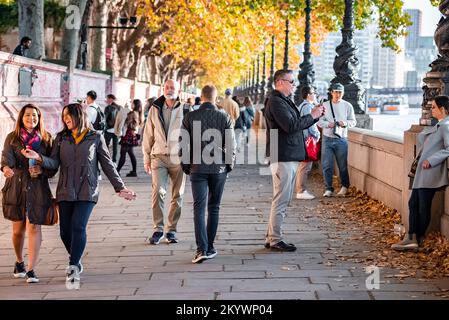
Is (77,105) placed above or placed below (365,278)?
above

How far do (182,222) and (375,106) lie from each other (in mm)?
119529

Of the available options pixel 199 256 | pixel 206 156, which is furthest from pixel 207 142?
pixel 199 256

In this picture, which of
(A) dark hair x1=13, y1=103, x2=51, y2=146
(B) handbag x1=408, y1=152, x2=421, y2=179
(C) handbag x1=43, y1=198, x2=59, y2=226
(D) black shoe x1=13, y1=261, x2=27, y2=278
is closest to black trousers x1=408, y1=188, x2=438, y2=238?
(B) handbag x1=408, y1=152, x2=421, y2=179

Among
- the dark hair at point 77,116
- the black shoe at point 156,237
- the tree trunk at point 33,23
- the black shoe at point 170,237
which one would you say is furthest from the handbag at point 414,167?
the tree trunk at point 33,23

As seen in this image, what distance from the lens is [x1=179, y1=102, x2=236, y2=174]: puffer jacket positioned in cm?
963

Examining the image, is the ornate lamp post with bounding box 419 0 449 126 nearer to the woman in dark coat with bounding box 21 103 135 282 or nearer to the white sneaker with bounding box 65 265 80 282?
the woman in dark coat with bounding box 21 103 135 282

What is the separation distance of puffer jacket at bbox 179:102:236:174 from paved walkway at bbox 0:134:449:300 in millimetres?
965

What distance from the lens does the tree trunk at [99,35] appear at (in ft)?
131

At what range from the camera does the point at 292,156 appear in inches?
403

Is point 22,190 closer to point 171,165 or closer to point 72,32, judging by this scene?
point 171,165

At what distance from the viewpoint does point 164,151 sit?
35.1ft

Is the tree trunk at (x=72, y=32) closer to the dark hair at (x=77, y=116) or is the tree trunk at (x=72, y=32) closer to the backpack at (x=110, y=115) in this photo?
the backpack at (x=110, y=115)

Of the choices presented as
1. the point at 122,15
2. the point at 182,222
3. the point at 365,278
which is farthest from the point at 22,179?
the point at 122,15
